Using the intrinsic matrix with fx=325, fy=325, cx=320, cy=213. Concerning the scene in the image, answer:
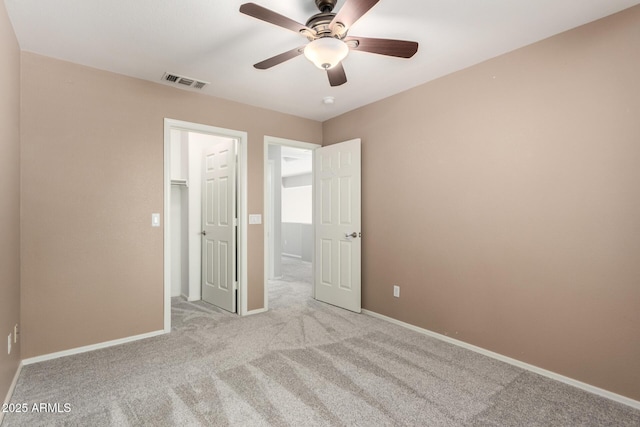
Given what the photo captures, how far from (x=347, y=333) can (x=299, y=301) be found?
1.28 m

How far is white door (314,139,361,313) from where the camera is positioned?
153 inches

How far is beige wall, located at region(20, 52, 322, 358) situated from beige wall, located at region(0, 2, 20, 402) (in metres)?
0.15

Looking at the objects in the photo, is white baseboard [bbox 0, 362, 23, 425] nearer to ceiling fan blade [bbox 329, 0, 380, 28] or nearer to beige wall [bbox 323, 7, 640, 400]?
ceiling fan blade [bbox 329, 0, 380, 28]

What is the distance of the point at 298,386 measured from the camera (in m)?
2.24

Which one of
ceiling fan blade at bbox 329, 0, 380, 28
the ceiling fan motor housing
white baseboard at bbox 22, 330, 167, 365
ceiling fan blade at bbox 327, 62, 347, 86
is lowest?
white baseboard at bbox 22, 330, 167, 365

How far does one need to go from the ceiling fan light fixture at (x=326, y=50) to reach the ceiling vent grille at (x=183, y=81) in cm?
169

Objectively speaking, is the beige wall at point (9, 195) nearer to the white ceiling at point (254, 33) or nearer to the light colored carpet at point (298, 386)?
the white ceiling at point (254, 33)

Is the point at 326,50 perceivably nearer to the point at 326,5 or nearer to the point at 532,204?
the point at 326,5

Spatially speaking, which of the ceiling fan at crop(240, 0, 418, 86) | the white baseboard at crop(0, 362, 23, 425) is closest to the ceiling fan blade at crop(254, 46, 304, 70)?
the ceiling fan at crop(240, 0, 418, 86)

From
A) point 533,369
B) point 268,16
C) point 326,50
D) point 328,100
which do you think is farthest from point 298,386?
point 328,100

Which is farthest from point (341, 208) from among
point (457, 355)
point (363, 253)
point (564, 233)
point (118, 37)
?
point (118, 37)

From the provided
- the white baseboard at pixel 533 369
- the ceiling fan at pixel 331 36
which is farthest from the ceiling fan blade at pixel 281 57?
the white baseboard at pixel 533 369

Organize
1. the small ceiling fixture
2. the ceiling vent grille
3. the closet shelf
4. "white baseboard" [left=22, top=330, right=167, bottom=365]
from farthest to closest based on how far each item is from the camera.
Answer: the closet shelf < the small ceiling fixture < the ceiling vent grille < "white baseboard" [left=22, top=330, right=167, bottom=365]

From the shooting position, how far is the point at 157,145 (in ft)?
10.5
